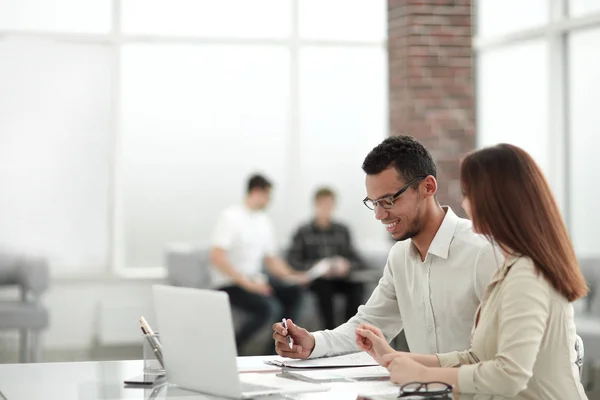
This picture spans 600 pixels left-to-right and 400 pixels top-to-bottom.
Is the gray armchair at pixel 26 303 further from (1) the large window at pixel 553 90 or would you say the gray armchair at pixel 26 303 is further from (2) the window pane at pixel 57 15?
(1) the large window at pixel 553 90

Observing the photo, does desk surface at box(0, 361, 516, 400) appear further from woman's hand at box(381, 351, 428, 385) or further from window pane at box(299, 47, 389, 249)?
window pane at box(299, 47, 389, 249)

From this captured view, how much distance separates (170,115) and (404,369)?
6626mm

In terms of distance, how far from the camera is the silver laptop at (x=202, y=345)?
2.11m

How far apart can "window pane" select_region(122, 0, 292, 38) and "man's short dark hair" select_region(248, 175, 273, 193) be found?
1.87 metres

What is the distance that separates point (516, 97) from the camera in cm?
806

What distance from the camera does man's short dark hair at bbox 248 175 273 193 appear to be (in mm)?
7375

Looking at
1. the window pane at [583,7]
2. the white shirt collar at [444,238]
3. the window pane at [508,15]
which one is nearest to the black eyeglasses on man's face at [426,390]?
the white shirt collar at [444,238]

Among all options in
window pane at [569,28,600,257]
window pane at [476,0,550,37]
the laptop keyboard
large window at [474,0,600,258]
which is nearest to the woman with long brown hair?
the laptop keyboard

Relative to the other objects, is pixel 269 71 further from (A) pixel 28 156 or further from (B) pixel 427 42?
(A) pixel 28 156

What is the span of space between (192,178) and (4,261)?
1.87 m

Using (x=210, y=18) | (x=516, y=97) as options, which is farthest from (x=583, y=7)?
(x=210, y=18)

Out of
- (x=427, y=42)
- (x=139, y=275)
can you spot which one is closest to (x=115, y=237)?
(x=139, y=275)

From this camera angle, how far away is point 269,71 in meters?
8.83

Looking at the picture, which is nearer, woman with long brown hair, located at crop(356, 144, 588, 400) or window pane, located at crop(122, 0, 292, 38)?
woman with long brown hair, located at crop(356, 144, 588, 400)
